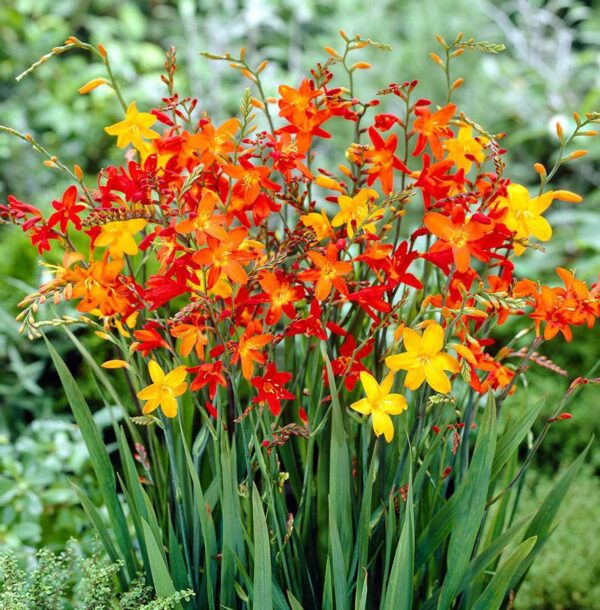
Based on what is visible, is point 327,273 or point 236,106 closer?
point 327,273

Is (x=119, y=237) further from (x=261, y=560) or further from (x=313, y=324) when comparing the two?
(x=261, y=560)

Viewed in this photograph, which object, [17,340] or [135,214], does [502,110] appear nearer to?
[17,340]

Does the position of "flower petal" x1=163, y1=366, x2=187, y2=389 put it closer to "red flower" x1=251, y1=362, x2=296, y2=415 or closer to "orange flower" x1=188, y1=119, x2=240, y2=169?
"red flower" x1=251, y1=362, x2=296, y2=415

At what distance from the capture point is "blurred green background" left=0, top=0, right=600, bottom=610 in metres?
1.93

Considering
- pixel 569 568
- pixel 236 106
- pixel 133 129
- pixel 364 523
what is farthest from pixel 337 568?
pixel 236 106

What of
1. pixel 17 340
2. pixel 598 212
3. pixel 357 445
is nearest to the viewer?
pixel 357 445

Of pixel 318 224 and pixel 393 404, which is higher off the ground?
pixel 318 224

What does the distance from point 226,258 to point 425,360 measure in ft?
0.82

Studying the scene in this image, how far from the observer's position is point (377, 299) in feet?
3.01

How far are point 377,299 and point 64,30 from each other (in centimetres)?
409

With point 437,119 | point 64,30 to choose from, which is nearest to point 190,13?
point 64,30

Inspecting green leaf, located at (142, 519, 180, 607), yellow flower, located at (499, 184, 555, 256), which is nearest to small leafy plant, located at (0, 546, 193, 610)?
green leaf, located at (142, 519, 180, 607)

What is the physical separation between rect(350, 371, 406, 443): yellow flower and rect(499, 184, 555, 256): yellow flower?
0.78ft

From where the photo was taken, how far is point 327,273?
915 mm
